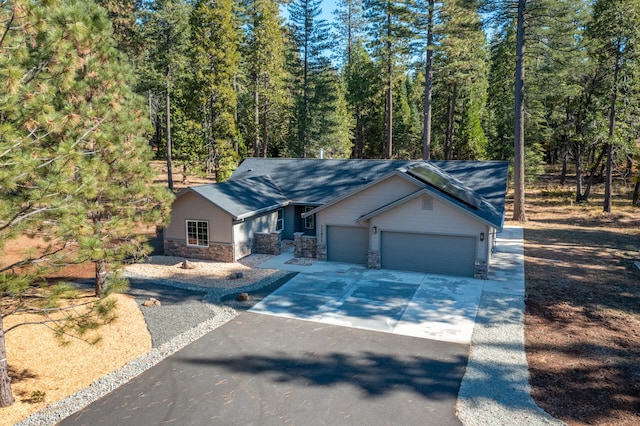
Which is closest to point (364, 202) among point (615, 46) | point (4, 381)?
point (4, 381)

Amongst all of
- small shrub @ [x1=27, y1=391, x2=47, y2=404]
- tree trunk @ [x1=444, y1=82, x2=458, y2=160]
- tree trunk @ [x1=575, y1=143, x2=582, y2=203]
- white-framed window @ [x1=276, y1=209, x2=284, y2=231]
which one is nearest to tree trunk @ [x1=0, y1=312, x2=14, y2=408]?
small shrub @ [x1=27, y1=391, x2=47, y2=404]

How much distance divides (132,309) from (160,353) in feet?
10.9

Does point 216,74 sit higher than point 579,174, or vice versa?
point 216,74

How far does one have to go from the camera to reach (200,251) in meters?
18.9

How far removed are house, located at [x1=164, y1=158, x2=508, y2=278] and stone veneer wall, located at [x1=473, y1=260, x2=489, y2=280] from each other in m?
0.04

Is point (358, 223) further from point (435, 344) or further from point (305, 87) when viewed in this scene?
point (305, 87)

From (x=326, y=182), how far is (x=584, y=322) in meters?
13.7

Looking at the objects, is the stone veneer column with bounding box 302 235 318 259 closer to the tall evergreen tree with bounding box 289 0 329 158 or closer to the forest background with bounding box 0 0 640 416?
the forest background with bounding box 0 0 640 416

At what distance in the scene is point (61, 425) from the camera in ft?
24.7

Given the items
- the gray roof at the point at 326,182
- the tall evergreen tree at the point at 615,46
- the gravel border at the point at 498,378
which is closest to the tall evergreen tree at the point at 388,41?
the gray roof at the point at 326,182

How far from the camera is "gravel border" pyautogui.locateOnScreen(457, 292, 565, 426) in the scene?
7.51 meters

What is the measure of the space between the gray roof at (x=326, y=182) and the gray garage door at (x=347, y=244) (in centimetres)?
174

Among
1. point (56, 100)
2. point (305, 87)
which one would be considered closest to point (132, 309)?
point (56, 100)

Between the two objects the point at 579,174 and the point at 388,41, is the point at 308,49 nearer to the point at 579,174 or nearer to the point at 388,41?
the point at 388,41
